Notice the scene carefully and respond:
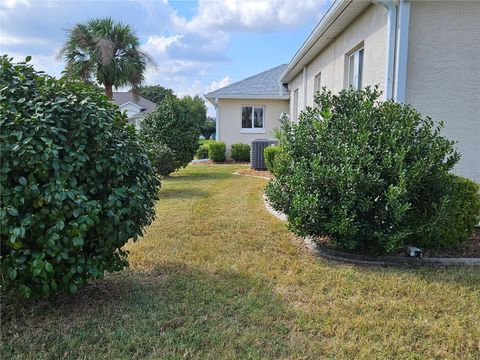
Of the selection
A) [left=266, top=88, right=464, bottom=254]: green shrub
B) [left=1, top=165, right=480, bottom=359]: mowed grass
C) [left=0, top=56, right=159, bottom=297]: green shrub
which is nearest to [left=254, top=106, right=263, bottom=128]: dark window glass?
[left=266, top=88, right=464, bottom=254]: green shrub

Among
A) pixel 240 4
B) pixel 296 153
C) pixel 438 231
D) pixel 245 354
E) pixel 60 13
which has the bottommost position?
pixel 245 354

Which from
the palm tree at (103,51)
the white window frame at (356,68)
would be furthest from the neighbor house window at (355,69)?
the palm tree at (103,51)

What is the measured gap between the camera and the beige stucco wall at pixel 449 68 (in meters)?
5.64

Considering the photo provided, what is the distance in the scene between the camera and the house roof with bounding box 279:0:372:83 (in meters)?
6.70

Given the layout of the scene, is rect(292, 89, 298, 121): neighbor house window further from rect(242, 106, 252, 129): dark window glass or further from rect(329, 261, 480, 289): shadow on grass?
rect(329, 261, 480, 289): shadow on grass

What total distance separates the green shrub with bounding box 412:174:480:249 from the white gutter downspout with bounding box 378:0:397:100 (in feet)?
5.61

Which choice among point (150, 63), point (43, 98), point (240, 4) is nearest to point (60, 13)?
point (240, 4)

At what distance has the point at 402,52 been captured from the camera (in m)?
5.59

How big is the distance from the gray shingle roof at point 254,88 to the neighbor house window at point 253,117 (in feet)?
2.62

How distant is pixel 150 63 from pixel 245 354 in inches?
735

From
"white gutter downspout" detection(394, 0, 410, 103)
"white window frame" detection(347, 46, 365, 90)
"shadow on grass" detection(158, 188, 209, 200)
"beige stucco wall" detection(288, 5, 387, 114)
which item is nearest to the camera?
"white gutter downspout" detection(394, 0, 410, 103)

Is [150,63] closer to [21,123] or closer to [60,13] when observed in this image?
[60,13]

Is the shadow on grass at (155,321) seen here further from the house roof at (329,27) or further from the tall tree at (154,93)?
the tall tree at (154,93)

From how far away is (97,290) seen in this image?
3.70m
